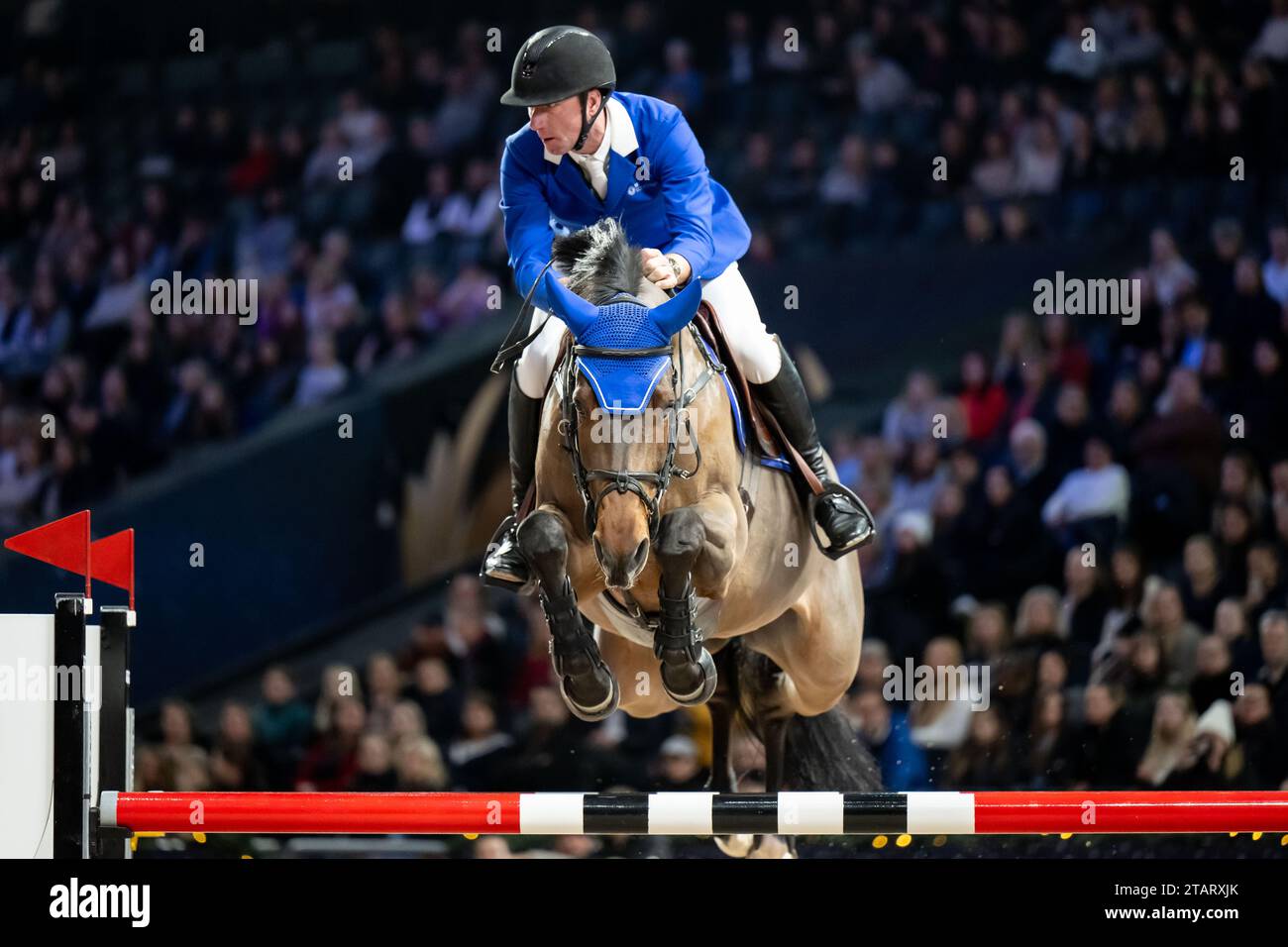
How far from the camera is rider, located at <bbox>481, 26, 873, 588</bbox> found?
496 centimetres

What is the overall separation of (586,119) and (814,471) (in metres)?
1.44

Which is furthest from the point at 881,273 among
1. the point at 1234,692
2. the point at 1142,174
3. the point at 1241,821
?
the point at 1241,821

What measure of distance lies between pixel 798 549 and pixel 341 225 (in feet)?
18.9

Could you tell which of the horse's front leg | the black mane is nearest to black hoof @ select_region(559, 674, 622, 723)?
the horse's front leg

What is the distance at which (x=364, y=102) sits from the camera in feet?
36.1

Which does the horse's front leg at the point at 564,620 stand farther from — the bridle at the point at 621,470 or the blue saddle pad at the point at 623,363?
the blue saddle pad at the point at 623,363

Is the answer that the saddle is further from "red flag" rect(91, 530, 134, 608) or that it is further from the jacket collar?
"red flag" rect(91, 530, 134, 608)

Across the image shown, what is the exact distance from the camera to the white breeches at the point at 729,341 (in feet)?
17.5

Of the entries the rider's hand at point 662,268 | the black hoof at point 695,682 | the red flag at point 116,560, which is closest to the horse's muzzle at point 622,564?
the black hoof at point 695,682

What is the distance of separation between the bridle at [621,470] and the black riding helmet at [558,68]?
610mm

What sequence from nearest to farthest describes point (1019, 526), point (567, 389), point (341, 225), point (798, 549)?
point (567, 389) < point (798, 549) < point (1019, 526) < point (341, 225)
